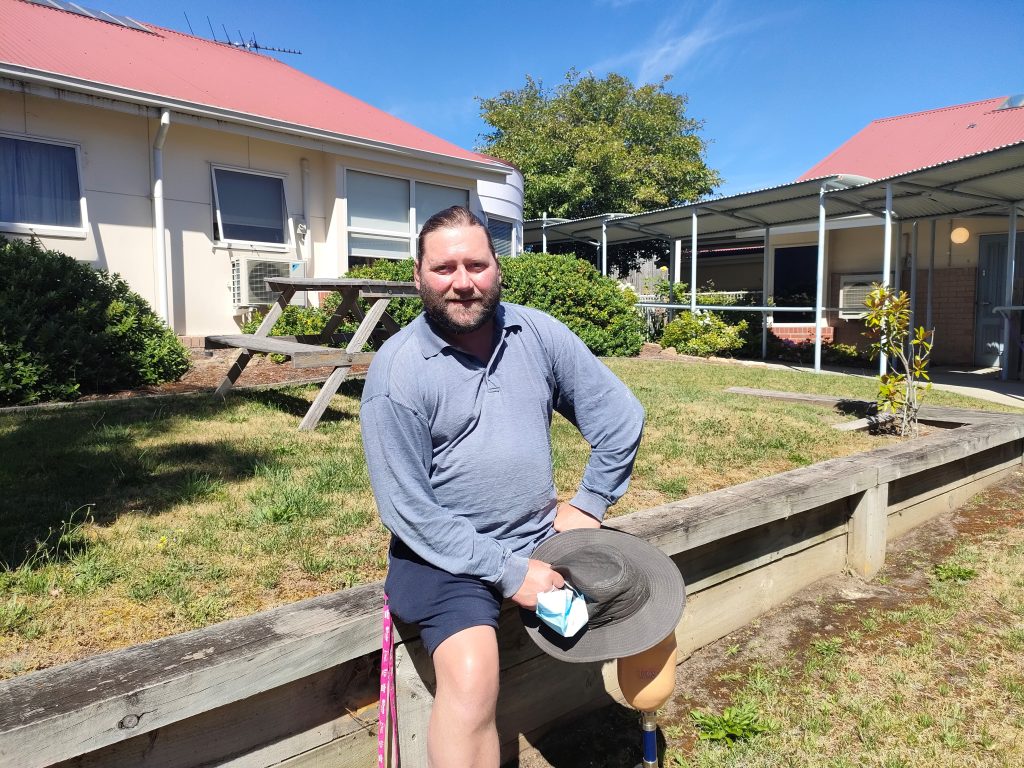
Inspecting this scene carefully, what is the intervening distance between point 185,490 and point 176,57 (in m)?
10.6

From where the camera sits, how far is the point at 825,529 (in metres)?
3.80

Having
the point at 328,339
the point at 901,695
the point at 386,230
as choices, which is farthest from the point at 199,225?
the point at 901,695

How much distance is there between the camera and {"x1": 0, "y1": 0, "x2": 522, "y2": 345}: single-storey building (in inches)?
340

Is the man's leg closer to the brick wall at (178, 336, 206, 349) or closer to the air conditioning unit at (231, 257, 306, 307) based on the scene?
the brick wall at (178, 336, 206, 349)

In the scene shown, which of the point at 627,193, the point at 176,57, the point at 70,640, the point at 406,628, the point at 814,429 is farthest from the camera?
the point at 627,193

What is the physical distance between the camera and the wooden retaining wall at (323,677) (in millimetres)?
1559

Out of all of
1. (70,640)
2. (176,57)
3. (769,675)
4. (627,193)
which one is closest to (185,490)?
(70,640)

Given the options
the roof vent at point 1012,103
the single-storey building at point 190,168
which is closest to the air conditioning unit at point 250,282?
the single-storey building at point 190,168

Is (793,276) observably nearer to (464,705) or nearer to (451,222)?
(451,222)

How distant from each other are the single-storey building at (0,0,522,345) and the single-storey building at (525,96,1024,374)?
17.0ft

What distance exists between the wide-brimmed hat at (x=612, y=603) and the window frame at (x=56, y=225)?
874 cm

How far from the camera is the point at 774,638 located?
10.8 ft

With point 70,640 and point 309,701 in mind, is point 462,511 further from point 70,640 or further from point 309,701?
point 70,640

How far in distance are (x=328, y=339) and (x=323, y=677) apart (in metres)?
4.97
